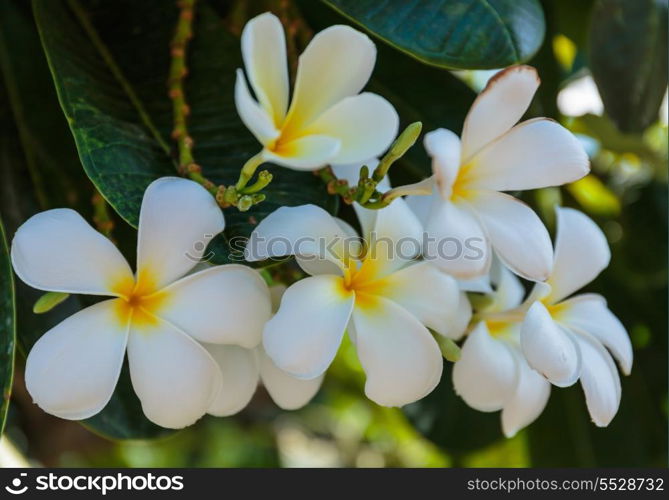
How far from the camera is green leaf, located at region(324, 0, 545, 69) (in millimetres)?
480

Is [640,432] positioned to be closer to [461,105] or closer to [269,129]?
[461,105]

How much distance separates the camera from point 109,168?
0.44 metres

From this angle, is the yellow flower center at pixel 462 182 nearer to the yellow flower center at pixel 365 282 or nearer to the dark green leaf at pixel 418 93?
the yellow flower center at pixel 365 282

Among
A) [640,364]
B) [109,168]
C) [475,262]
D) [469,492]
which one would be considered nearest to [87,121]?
[109,168]

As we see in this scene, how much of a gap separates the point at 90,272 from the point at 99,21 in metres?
0.27

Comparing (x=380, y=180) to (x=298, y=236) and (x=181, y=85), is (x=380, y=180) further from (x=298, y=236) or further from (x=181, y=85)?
(x=181, y=85)

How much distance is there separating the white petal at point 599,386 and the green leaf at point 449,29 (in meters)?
0.18

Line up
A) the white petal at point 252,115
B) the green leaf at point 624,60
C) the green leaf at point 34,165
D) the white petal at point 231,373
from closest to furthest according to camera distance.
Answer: the white petal at point 252,115 → the white petal at point 231,373 → the green leaf at point 34,165 → the green leaf at point 624,60

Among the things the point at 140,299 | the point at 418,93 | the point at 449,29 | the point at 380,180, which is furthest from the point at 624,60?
the point at 140,299

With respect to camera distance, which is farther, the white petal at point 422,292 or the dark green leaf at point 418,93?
the dark green leaf at point 418,93

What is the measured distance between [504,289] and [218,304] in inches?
9.0

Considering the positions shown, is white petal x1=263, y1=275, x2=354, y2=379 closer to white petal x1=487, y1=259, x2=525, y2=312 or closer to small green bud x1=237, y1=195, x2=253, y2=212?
small green bud x1=237, y1=195, x2=253, y2=212

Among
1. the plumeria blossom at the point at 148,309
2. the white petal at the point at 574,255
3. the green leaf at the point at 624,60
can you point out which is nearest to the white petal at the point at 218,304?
the plumeria blossom at the point at 148,309

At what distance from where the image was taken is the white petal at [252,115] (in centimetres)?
36
